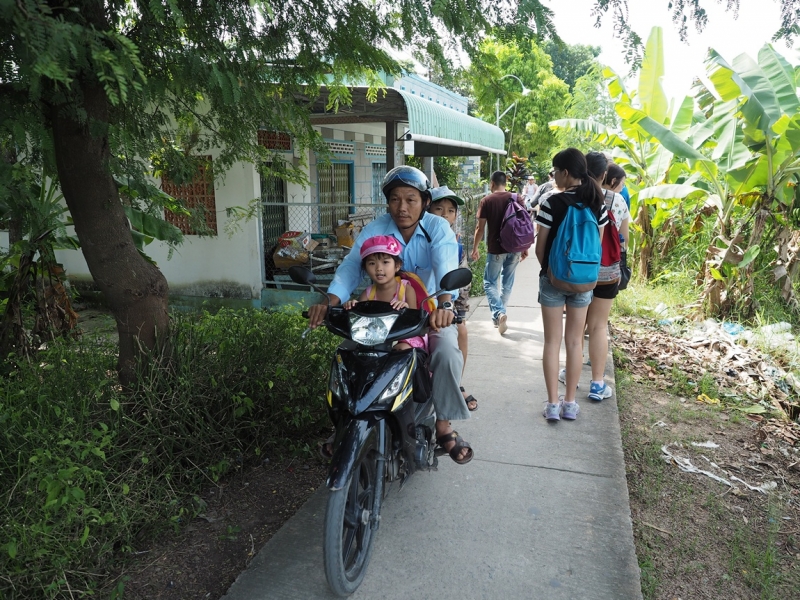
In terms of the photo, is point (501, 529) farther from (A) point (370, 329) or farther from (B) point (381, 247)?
(B) point (381, 247)

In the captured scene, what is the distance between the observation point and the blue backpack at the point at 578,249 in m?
4.09

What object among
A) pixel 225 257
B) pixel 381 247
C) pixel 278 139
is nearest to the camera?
pixel 381 247

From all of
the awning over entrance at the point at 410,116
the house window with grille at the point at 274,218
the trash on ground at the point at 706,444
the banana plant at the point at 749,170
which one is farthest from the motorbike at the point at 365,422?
the house window with grille at the point at 274,218

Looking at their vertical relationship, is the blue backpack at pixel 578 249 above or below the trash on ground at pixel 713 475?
above

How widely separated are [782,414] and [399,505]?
142 inches

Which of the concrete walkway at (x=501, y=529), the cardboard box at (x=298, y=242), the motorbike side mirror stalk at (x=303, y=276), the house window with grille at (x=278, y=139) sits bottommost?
the concrete walkway at (x=501, y=529)

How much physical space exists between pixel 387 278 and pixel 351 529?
122cm

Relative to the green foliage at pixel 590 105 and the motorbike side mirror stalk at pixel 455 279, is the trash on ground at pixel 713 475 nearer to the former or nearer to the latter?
the motorbike side mirror stalk at pixel 455 279

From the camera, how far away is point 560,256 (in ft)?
13.6

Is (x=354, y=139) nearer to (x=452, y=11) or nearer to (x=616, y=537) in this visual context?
(x=452, y=11)

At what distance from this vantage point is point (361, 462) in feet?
8.99

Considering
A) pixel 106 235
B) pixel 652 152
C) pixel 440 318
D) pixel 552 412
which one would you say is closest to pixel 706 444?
pixel 552 412

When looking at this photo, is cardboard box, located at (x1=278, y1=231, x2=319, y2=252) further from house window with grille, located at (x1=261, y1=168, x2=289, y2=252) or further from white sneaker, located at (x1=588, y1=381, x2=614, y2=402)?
white sneaker, located at (x1=588, y1=381, x2=614, y2=402)

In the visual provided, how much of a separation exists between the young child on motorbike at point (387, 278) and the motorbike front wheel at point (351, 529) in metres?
0.63
